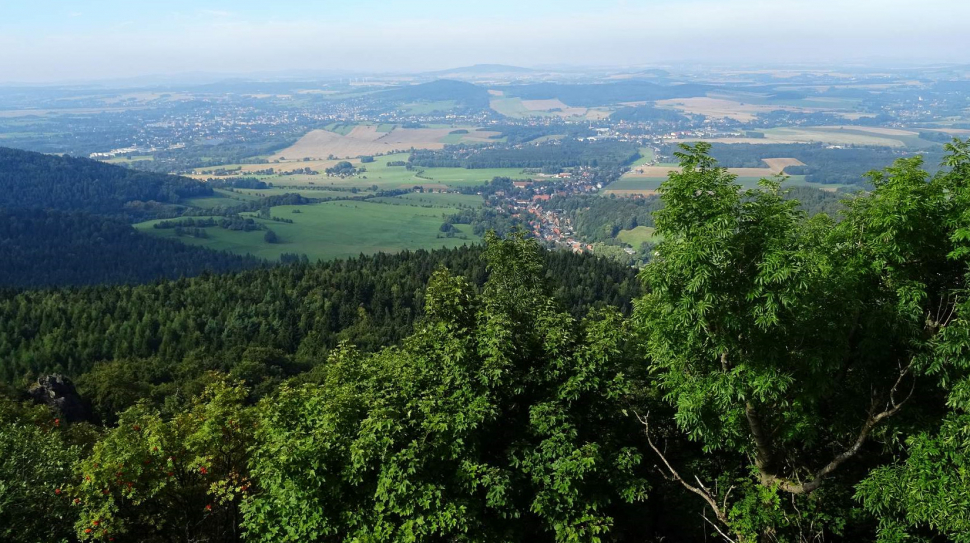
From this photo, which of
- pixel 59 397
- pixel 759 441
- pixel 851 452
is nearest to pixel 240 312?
pixel 59 397

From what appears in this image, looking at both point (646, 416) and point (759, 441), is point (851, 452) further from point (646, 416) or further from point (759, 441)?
point (646, 416)

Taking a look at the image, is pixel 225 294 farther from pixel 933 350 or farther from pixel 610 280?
pixel 933 350

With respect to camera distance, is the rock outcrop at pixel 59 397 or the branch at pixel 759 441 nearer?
the branch at pixel 759 441

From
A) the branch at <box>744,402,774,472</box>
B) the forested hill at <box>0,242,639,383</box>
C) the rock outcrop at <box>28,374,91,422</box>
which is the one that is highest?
the branch at <box>744,402,774,472</box>

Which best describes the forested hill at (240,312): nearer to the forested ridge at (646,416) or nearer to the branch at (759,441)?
the forested ridge at (646,416)

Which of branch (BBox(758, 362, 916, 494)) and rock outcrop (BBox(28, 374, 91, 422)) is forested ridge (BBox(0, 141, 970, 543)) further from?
rock outcrop (BBox(28, 374, 91, 422))

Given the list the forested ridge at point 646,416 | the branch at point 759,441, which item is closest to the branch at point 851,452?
the forested ridge at point 646,416

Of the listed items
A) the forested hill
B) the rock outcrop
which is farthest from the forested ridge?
the forested hill

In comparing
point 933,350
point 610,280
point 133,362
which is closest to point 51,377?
point 133,362
